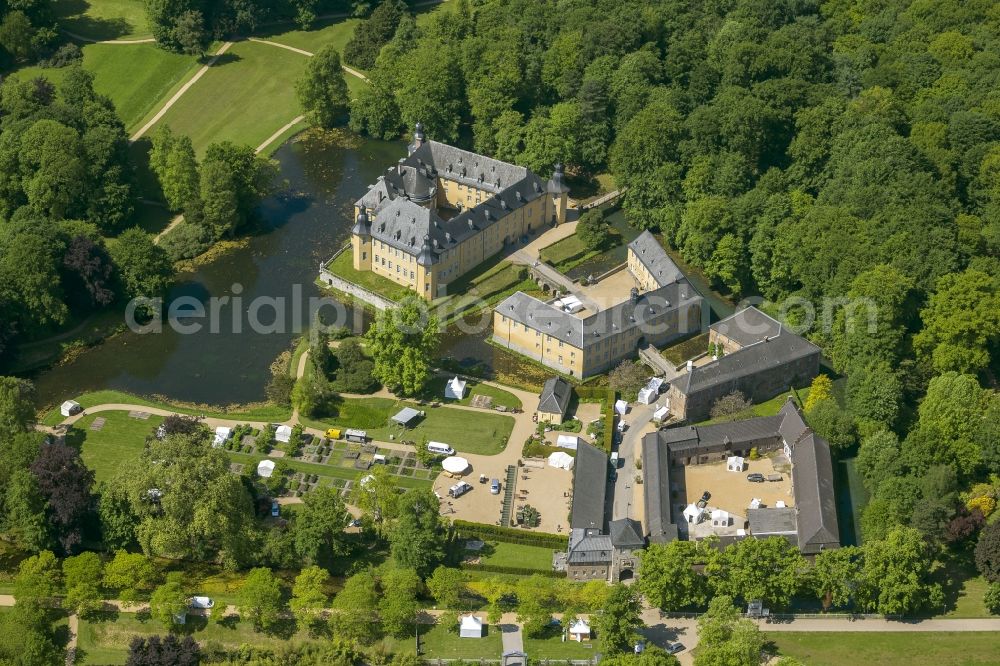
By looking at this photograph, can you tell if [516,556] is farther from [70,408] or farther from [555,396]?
[70,408]

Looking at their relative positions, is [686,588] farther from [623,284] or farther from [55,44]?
[55,44]

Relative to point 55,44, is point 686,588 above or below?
below

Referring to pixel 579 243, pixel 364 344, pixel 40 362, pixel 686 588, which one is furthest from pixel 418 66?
pixel 686 588

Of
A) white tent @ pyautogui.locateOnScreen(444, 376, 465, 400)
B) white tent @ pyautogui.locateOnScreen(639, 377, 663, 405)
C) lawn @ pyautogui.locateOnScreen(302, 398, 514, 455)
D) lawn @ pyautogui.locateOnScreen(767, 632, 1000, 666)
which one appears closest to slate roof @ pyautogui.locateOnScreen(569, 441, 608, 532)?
lawn @ pyautogui.locateOnScreen(302, 398, 514, 455)

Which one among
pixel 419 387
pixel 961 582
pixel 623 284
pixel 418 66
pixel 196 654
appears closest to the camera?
pixel 196 654

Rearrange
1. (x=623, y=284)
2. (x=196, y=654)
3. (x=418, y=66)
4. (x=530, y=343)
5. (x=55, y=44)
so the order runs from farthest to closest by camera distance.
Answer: (x=55, y=44) < (x=418, y=66) < (x=623, y=284) < (x=530, y=343) < (x=196, y=654)

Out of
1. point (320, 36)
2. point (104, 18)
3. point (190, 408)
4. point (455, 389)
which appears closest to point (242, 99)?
point (320, 36)

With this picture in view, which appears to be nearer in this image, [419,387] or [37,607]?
[37,607]
